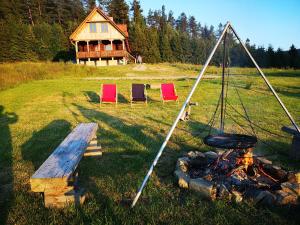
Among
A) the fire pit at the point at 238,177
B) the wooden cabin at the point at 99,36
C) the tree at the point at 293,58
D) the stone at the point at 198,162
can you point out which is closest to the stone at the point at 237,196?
the fire pit at the point at 238,177

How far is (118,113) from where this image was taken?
1098 centimetres

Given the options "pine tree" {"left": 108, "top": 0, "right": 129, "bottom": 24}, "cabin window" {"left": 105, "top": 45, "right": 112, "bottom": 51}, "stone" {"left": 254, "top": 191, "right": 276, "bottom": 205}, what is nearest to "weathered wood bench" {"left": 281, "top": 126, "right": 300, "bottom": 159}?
"stone" {"left": 254, "top": 191, "right": 276, "bottom": 205}

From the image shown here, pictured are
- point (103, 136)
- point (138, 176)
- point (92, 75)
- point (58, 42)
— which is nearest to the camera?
point (138, 176)

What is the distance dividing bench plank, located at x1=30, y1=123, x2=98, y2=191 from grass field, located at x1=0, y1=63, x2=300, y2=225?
22.9 inches

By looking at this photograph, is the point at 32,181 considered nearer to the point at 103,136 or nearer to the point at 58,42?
the point at 103,136

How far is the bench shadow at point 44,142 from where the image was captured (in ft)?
20.7

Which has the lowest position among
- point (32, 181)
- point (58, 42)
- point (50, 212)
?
point (50, 212)

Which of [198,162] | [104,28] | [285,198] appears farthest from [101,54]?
[285,198]

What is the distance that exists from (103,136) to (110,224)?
435 cm

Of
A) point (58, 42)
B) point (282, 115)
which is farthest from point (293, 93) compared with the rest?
point (58, 42)

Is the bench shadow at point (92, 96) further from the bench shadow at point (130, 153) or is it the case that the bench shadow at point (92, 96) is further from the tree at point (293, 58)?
the tree at point (293, 58)

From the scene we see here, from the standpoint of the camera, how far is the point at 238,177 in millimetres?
4742

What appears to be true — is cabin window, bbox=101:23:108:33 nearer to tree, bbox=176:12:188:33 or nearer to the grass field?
the grass field

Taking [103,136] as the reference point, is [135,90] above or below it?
above
